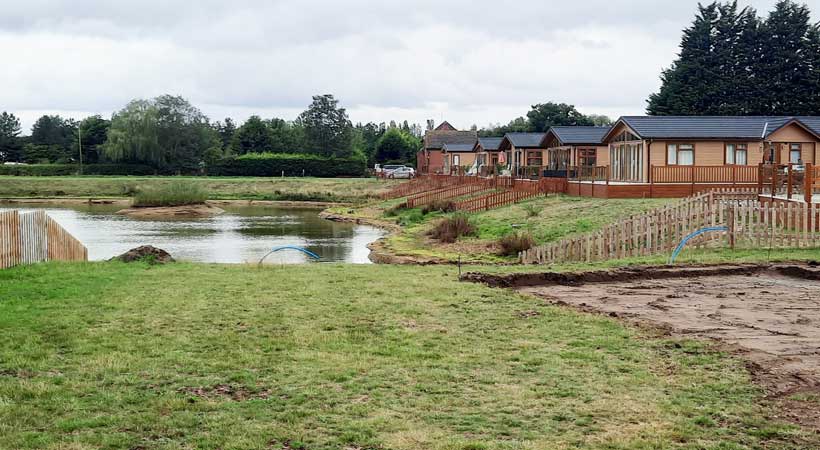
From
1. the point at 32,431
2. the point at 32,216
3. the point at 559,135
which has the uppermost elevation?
the point at 559,135

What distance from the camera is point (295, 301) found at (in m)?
13.2

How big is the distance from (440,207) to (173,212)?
20728 millimetres

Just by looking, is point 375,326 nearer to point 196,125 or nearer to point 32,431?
point 32,431

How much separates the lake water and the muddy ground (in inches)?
503

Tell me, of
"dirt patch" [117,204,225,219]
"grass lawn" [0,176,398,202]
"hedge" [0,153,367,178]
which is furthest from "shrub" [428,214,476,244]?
"hedge" [0,153,367,178]


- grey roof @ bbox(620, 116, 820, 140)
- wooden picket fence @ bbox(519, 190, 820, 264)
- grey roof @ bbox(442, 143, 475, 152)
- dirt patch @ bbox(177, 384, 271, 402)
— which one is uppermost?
grey roof @ bbox(442, 143, 475, 152)

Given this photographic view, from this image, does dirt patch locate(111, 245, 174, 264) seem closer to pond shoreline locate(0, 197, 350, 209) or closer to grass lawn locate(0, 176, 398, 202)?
pond shoreline locate(0, 197, 350, 209)

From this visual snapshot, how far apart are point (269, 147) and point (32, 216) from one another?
9210 cm

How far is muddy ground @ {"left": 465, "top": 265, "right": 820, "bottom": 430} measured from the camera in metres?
8.48

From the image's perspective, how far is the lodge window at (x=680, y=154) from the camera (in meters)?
39.7

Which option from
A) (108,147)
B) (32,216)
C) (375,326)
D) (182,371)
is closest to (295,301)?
(375,326)

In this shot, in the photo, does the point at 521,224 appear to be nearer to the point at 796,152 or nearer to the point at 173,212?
the point at 796,152

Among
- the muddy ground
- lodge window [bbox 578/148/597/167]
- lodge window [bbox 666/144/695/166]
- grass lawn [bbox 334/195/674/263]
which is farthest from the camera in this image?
lodge window [bbox 578/148/597/167]

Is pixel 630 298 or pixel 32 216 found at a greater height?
pixel 32 216
